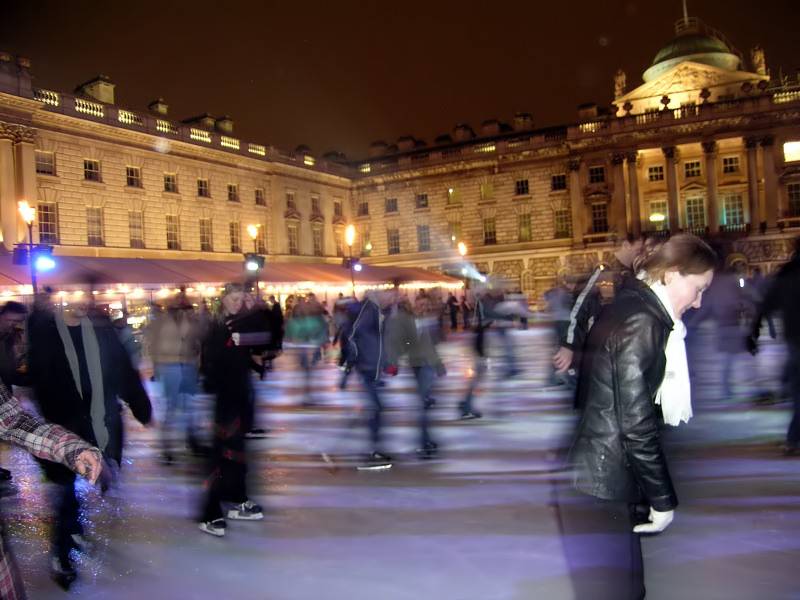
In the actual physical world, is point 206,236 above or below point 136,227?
below

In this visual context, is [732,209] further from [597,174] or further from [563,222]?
[563,222]

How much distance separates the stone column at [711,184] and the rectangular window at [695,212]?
2.70 feet

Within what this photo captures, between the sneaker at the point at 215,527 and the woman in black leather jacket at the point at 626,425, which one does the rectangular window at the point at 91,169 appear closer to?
the sneaker at the point at 215,527

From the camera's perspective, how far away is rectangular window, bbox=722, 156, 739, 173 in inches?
1694

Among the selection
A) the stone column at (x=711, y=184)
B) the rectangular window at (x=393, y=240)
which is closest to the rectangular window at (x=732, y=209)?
the stone column at (x=711, y=184)

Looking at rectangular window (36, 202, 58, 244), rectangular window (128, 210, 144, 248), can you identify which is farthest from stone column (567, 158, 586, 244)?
rectangular window (36, 202, 58, 244)

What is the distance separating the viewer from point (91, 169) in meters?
31.1

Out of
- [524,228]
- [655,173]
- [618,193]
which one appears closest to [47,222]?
[524,228]

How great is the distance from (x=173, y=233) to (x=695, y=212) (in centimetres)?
3127

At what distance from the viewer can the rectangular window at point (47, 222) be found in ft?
93.7

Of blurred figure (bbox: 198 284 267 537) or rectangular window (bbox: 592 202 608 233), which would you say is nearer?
blurred figure (bbox: 198 284 267 537)

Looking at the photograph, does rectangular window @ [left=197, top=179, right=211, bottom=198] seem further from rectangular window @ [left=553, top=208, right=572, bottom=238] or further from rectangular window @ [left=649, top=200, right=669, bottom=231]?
rectangular window @ [left=649, top=200, right=669, bottom=231]

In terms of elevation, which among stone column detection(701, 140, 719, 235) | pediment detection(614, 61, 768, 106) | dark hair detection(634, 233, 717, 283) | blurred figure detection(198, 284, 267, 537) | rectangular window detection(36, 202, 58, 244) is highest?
pediment detection(614, 61, 768, 106)

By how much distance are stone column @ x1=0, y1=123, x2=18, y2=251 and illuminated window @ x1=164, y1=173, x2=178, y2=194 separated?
27.2ft
